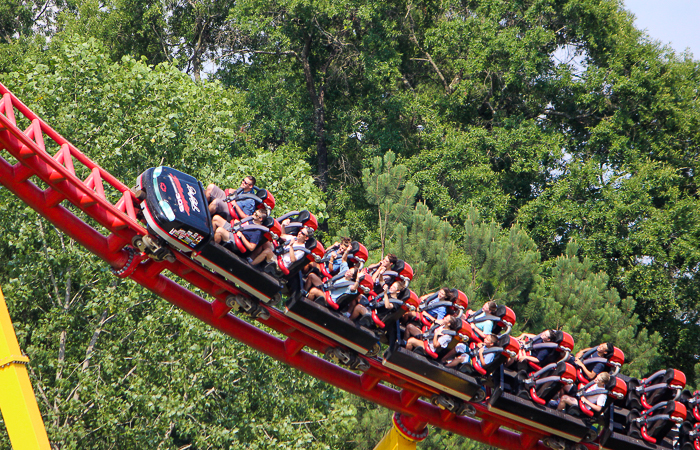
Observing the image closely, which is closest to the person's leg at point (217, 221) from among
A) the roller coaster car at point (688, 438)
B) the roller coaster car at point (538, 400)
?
the roller coaster car at point (538, 400)

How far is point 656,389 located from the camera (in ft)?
27.9

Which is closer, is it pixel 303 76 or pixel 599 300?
pixel 599 300

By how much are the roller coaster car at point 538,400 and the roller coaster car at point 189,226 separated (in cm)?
268

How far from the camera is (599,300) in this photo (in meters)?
15.4

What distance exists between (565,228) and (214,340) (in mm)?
12802

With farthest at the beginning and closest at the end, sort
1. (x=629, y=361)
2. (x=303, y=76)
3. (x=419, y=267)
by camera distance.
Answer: (x=303, y=76)
(x=629, y=361)
(x=419, y=267)

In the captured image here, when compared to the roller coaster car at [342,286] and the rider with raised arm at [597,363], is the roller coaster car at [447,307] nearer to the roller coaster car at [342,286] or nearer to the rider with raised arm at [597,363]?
the roller coaster car at [342,286]

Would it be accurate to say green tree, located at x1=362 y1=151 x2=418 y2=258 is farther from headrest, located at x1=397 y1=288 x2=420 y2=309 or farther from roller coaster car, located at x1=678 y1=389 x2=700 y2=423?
headrest, located at x1=397 y1=288 x2=420 y2=309

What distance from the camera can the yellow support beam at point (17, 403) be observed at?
199 inches

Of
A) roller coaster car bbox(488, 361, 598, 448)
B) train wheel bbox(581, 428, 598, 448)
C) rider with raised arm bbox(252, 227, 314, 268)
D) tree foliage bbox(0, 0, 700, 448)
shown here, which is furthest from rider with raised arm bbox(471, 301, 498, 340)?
tree foliage bbox(0, 0, 700, 448)

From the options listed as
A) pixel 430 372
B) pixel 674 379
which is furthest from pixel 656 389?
pixel 430 372

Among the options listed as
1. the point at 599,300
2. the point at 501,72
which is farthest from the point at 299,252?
the point at 501,72

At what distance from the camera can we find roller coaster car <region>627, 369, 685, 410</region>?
8.45 m

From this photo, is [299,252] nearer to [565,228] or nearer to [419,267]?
[419,267]
